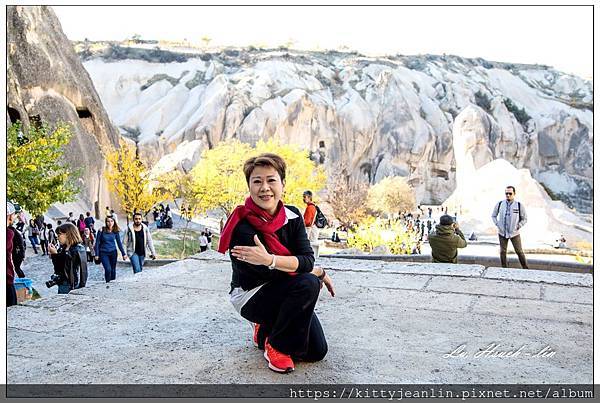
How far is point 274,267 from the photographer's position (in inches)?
101

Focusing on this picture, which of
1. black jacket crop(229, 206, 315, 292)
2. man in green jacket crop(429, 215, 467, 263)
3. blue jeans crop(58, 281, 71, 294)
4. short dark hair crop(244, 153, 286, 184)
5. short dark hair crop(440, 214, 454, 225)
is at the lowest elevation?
blue jeans crop(58, 281, 71, 294)

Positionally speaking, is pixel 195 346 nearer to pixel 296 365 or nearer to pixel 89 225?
pixel 296 365

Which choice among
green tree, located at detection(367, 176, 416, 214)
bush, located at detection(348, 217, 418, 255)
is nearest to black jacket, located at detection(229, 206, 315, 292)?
bush, located at detection(348, 217, 418, 255)

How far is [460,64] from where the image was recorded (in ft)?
186

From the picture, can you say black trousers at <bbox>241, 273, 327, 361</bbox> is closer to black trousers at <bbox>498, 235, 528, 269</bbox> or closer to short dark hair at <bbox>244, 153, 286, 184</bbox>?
short dark hair at <bbox>244, 153, 286, 184</bbox>

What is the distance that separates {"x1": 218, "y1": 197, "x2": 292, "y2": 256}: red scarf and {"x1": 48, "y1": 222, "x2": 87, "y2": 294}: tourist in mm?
2808

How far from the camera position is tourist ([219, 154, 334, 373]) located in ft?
8.66

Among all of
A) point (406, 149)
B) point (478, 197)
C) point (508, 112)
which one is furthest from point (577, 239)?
point (508, 112)

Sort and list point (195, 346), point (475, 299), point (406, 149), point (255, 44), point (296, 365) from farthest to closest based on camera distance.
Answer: point (255, 44)
point (406, 149)
point (475, 299)
point (195, 346)
point (296, 365)

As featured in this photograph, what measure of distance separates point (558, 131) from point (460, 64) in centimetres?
1253

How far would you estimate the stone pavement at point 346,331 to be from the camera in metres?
2.72

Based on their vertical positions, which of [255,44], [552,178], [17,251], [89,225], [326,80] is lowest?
[552,178]

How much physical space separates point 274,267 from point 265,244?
0.13m

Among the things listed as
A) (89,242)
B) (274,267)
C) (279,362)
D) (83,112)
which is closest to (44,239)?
(89,242)
